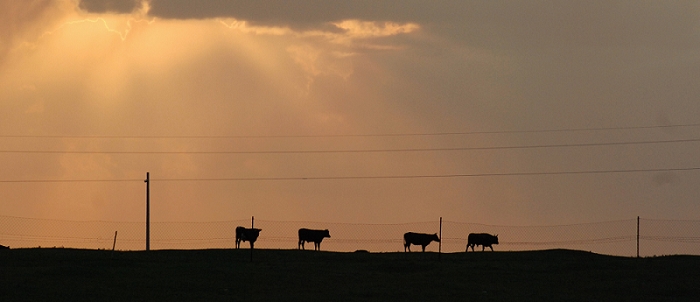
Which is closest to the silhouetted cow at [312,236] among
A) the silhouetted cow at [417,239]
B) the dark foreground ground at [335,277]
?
the silhouetted cow at [417,239]

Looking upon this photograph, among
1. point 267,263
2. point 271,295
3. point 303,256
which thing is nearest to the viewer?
point 271,295

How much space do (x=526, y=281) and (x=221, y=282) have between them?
1193 cm

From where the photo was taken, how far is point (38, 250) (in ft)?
175

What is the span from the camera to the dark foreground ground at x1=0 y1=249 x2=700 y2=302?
36.5m

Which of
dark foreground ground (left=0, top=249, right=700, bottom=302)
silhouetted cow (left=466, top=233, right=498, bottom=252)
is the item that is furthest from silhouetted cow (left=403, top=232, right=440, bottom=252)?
dark foreground ground (left=0, top=249, right=700, bottom=302)

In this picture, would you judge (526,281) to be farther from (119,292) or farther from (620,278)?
(119,292)

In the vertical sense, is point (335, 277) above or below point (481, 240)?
below

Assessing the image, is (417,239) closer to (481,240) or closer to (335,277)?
(481,240)

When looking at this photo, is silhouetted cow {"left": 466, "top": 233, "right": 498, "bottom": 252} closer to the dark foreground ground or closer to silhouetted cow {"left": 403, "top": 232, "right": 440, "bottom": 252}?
silhouetted cow {"left": 403, "top": 232, "right": 440, "bottom": 252}

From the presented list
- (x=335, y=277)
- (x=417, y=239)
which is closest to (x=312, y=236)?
(x=417, y=239)

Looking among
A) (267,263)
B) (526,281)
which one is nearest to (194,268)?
(267,263)

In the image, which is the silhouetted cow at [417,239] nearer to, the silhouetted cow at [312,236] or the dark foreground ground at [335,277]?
the silhouetted cow at [312,236]

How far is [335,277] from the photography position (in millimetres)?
42188

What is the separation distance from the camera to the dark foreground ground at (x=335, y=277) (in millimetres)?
36469
